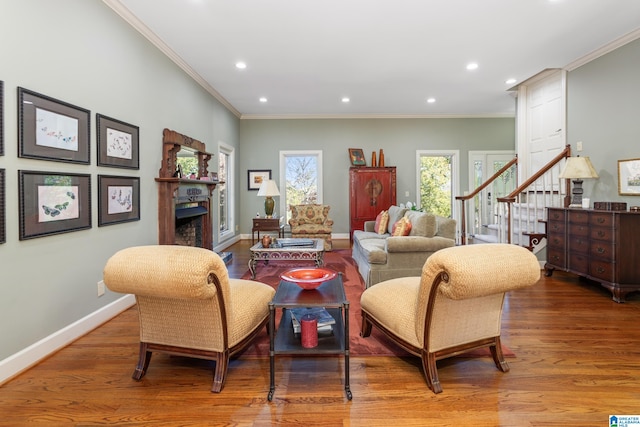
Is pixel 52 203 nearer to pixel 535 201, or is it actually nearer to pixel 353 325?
pixel 353 325

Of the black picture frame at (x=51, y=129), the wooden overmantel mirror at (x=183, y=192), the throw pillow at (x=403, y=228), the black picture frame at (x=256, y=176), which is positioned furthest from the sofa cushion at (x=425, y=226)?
the black picture frame at (x=256, y=176)

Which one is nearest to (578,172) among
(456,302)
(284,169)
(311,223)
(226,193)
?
(456,302)

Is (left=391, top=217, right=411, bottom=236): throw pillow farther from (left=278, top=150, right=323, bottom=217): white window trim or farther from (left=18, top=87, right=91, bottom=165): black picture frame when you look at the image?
(left=278, top=150, right=323, bottom=217): white window trim

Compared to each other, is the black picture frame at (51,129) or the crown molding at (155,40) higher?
the crown molding at (155,40)

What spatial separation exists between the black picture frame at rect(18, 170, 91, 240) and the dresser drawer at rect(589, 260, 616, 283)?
488 cm

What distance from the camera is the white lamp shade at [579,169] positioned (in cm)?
407

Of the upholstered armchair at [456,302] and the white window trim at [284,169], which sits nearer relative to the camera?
the upholstered armchair at [456,302]

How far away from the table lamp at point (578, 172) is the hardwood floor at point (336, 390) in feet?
7.01

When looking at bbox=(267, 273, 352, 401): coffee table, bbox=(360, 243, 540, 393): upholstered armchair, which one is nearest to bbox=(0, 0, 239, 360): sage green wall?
bbox=(267, 273, 352, 401): coffee table

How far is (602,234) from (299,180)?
5.48m

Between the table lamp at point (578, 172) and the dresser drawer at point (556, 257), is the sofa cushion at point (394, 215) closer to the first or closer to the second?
the dresser drawer at point (556, 257)

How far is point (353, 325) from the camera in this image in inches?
110

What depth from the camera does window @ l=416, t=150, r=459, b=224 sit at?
7.59 m

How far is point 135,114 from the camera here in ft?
11.1
